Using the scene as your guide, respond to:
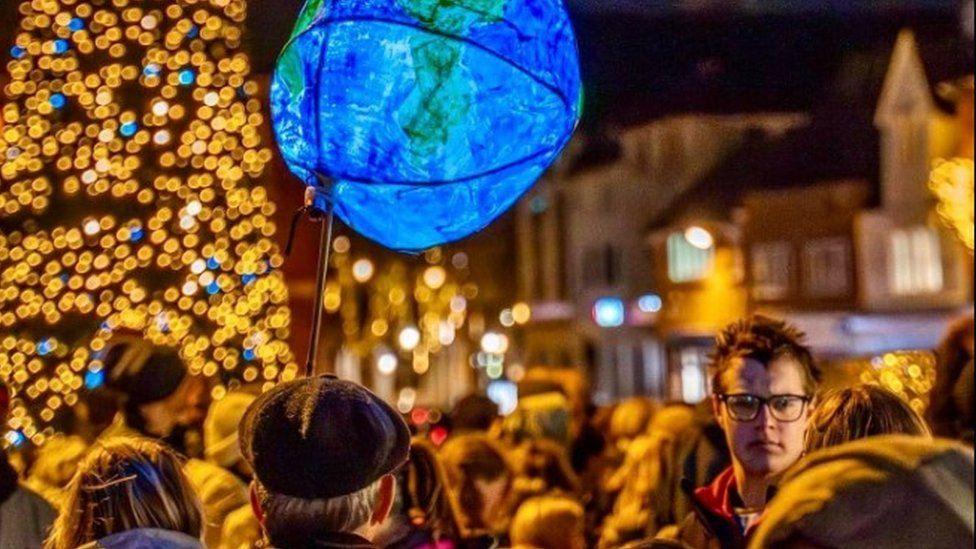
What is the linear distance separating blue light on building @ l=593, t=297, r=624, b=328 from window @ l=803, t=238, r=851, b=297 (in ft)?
47.0

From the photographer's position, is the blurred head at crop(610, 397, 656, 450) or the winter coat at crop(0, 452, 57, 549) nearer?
the winter coat at crop(0, 452, 57, 549)

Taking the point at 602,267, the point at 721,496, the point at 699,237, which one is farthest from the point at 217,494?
the point at 602,267

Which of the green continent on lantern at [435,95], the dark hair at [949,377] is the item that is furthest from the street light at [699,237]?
the green continent on lantern at [435,95]

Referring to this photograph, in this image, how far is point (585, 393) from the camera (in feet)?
41.2

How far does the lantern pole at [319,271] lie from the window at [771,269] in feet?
138

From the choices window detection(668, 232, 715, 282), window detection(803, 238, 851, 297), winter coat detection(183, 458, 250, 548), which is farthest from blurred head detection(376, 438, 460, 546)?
window detection(668, 232, 715, 282)

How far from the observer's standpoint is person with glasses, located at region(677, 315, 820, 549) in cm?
491

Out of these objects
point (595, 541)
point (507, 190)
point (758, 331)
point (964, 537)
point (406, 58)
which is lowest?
point (595, 541)

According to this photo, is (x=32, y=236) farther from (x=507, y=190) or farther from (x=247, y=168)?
(x=507, y=190)

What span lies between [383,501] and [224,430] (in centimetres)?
355

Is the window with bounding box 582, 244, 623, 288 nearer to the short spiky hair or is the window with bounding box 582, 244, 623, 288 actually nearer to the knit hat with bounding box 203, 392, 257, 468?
the knit hat with bounding box 203, 392, 257, 468

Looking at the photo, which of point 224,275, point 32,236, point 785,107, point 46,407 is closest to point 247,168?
point 224,275

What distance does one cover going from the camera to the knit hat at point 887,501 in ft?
6.17

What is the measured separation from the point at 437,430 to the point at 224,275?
19.2 feet
